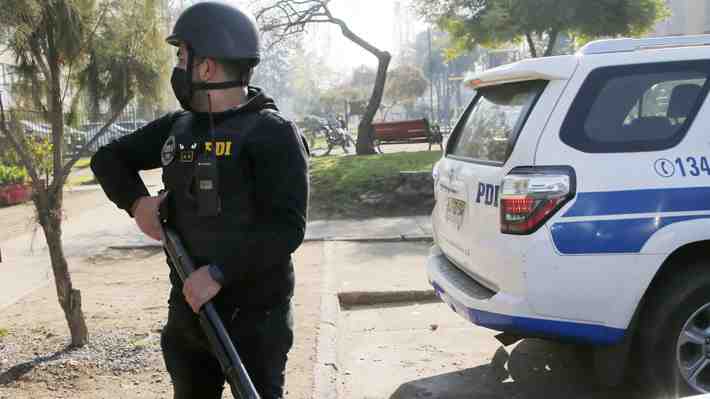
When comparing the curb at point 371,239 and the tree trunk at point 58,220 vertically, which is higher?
the tree trunk at point 58,220

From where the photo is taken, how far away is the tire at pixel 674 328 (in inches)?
140

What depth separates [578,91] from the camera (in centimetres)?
367

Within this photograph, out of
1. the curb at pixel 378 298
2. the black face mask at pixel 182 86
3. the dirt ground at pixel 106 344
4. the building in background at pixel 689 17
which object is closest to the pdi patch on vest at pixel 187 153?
the black face mask at pixel 182 86

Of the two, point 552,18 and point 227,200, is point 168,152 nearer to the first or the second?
point 227,200

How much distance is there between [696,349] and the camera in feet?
12.0

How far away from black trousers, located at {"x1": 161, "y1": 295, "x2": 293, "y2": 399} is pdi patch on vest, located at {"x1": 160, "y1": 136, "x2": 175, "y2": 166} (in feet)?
1.49

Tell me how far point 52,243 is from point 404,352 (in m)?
2.42

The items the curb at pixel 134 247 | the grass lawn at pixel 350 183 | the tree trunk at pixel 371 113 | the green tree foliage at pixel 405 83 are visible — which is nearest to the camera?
the curb at pixel 134 247

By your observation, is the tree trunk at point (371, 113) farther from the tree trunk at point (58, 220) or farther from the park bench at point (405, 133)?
the tree trunk at point (58, 220)

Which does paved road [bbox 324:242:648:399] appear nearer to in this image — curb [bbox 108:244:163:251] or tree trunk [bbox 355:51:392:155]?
curb [bbox 108:244:163:251]

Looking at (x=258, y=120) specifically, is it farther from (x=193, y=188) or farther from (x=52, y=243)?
(x=52, y=243)

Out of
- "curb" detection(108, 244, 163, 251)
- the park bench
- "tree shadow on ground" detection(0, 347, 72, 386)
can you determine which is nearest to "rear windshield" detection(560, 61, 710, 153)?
"tree shadow on ground" detection(0, 347, 72, 386)

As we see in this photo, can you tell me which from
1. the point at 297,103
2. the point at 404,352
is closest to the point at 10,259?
the point at 404,352

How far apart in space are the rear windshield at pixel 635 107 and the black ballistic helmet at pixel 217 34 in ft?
6.10
